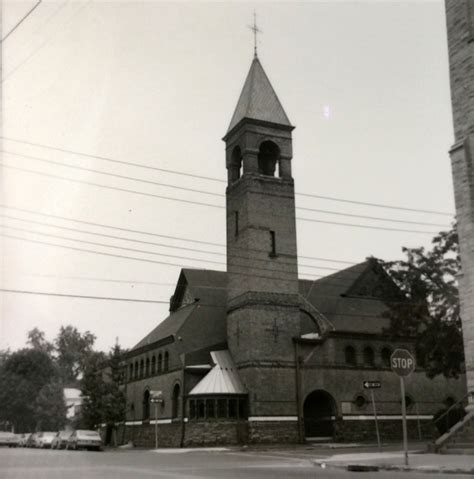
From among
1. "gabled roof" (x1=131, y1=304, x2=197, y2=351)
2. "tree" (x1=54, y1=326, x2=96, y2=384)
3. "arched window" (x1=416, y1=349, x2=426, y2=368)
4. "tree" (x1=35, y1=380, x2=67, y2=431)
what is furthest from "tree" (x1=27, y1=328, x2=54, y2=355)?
"arched window" (x1=416, y1=349, x2=426, y2=368)

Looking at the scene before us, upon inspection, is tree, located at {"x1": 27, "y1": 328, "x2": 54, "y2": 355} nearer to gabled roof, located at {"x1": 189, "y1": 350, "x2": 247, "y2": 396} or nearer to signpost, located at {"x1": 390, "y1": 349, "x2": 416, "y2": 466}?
gabled roof, located at {"x1": 189, "y1": 350, "x2": 247, "y2": 396}

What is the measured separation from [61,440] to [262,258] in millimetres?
15909

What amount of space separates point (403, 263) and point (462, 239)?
432 cm

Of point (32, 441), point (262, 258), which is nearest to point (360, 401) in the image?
point (262, 258)

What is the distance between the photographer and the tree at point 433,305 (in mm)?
27702

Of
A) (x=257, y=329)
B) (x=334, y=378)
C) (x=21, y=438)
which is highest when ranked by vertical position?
(x=257, y=329)

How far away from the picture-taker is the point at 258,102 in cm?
4641

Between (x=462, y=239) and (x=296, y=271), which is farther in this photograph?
(x=296, y=271)

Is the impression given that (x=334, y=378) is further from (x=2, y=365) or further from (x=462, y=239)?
(x=2, y=365)

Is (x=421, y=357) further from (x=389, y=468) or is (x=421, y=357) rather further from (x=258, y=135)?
(x=258, y=135)

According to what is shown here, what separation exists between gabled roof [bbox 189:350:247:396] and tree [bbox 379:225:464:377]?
13769mm

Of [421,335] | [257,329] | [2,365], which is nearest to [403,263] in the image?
[421,335]

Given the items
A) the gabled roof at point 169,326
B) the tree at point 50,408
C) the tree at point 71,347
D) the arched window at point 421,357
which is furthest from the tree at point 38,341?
the arched window at point 421,357

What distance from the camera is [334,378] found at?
43.6m
